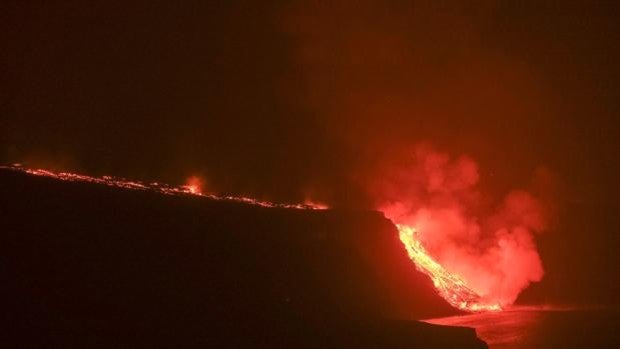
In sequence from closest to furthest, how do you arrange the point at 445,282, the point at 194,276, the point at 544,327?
1. the point at 194,276
2. the point at 544,327
3. the point at 445,282

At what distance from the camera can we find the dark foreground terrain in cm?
2870

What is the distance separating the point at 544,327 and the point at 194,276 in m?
27.2

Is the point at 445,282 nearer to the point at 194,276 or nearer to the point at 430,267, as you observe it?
the point at 430,267

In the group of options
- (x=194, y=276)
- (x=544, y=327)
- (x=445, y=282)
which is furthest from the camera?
(x=445, y=282)

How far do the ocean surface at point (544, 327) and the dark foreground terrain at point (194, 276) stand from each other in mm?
4496

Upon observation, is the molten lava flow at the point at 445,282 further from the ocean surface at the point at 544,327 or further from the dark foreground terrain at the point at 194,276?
the dark foreground terrain at the point at 194,276

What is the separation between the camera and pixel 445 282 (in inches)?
2233

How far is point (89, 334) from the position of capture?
88.2ft

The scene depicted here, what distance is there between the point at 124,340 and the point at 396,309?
27220mm

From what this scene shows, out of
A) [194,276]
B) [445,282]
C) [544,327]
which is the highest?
[445,282]

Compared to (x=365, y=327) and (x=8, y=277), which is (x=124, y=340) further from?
(x=365, y=327)

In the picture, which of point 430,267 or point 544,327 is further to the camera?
point 430,267

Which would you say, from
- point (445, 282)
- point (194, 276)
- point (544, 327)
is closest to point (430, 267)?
point (445, 282)

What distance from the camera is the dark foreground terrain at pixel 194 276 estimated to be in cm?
2870
